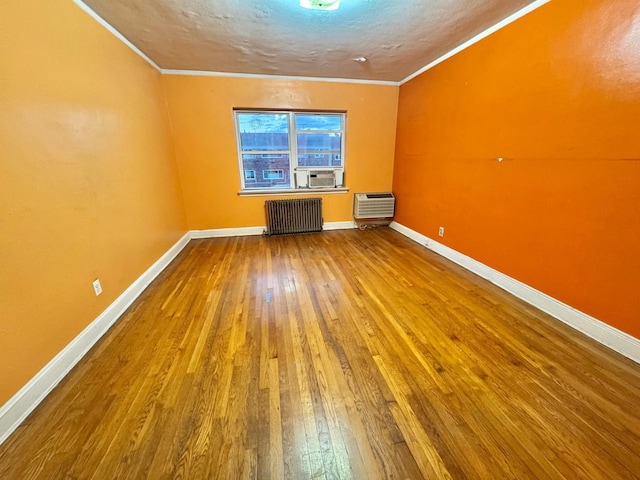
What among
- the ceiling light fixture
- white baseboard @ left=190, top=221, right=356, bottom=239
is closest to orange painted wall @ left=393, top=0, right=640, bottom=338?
the ceiling light fixture

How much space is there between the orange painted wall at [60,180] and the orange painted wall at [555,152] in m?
3.46

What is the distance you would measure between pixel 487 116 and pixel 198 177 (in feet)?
12.3

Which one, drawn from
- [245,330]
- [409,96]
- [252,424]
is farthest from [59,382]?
[409,96]

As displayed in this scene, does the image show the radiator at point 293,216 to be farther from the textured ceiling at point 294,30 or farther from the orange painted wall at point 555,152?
the orange painted wall at point 555,152

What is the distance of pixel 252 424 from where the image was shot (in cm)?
125

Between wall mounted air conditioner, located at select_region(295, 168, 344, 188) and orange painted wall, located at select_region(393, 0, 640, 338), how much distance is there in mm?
1760

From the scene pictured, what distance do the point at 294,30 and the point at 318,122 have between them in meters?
1.77

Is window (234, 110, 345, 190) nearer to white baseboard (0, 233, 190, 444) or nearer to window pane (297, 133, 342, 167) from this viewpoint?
window pane (297, 133, 342, 167)

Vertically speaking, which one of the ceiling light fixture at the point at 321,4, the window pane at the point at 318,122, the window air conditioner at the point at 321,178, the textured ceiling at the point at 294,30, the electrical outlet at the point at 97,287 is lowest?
the electrical outlet at the point at 97,287

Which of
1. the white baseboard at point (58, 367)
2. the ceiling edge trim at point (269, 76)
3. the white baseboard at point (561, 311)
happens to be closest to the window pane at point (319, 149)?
the ceiling edge trim at point (269, 76)

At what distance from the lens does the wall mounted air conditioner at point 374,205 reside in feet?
14.2

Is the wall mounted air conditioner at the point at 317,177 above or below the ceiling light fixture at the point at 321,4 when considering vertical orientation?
below

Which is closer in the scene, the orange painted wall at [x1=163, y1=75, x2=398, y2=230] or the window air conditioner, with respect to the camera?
the orange painted wall at [x1=163, y1=75, x2=398, y2=230]

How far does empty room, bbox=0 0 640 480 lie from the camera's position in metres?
1.19
